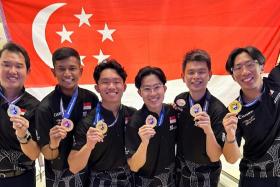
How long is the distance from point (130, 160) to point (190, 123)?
51 cm

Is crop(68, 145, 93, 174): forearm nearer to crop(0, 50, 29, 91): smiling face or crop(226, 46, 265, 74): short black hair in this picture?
crop(0, 50, 29, 91): smiling face

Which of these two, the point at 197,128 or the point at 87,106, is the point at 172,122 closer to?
the point at 197,128

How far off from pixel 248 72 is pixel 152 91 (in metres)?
0.69

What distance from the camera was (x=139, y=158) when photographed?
2008mm

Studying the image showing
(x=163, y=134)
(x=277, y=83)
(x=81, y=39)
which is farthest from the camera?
(x=81, y=39)

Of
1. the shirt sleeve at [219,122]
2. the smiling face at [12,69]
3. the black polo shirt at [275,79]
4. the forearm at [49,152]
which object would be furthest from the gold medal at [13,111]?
the black polo shirt at [275,79]

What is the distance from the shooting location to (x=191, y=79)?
7.18 ft

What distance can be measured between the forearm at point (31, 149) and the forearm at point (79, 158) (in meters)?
0.26

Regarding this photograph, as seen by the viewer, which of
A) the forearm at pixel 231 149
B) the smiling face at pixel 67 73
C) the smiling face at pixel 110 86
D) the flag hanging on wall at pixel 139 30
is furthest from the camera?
the flag hanging on wall at pixel 139 30

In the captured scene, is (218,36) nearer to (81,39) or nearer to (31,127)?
(81,39)

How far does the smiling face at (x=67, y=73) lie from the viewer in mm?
2307

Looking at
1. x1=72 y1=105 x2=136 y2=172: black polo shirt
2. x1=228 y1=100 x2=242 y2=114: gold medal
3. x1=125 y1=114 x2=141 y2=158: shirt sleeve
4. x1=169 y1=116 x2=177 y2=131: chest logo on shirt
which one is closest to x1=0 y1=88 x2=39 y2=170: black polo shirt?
x1=72 y1=105 x2=136 y2=172: black polo shirt

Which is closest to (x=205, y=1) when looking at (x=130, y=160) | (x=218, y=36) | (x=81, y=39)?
(x=218, y=36)

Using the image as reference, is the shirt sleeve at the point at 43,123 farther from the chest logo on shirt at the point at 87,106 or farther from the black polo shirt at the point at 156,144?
the black polo shirt at the point at 156,144
